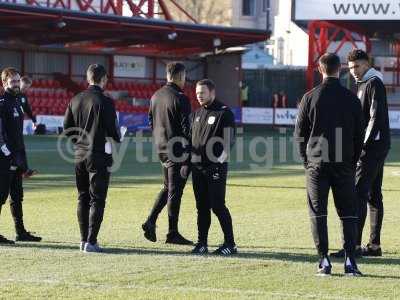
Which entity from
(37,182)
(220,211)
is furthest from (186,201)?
(220,211)

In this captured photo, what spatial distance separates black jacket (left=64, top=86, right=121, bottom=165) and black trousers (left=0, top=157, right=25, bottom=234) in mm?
1101

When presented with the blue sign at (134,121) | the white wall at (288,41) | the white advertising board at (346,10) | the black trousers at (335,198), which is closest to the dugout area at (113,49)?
the blue sign at (134,121)

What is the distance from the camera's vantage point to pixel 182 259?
1079cm

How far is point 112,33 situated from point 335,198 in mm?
35547

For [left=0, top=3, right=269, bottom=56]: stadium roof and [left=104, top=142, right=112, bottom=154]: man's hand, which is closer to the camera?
[left=104, top=142, right=112, bottom=154]: man's hand

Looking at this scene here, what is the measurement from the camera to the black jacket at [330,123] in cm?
976

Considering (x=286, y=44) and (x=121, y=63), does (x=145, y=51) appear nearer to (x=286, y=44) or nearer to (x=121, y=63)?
(x=121, y=63)

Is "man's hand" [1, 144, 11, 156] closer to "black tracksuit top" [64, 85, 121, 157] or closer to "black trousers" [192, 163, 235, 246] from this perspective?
"black tracksuit top" [64, 85, 121, 157]

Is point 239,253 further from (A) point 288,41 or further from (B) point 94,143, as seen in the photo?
(A) point 288,41

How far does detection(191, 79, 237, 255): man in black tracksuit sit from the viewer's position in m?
11.3

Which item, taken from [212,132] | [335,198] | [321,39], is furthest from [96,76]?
[321,39]

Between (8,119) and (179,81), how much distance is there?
6.46 ft

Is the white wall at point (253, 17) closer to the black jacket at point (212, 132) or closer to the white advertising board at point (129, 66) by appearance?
the white advertising board at point (129, 66)

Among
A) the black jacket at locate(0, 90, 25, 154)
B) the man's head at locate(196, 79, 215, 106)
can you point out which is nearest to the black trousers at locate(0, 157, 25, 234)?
the black jacket at locate(0, 90, 25, 154)
